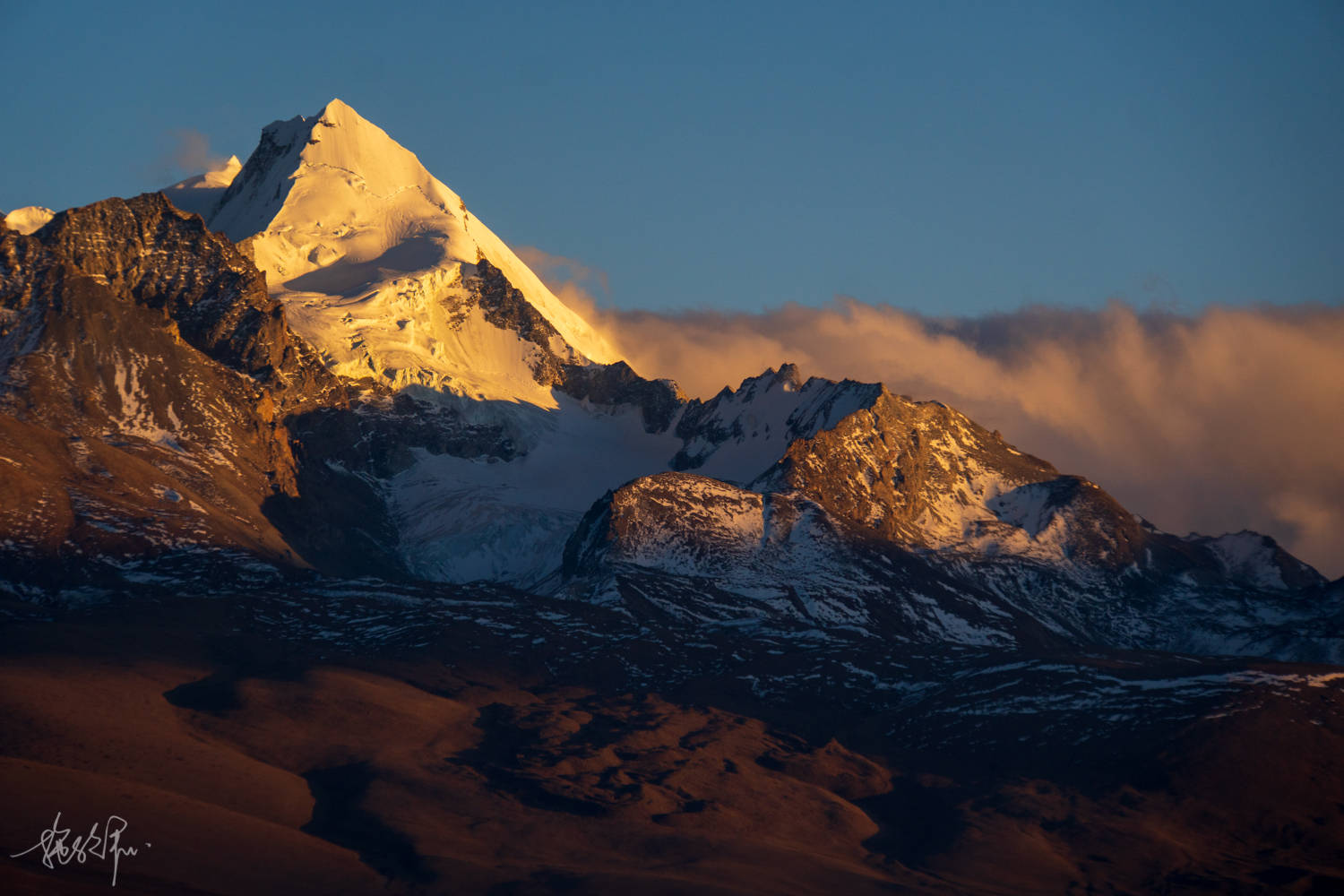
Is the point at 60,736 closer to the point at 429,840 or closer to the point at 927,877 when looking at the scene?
the point at 429,840

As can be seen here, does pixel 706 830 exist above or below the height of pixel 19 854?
above

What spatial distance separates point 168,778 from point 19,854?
30184 millimetres

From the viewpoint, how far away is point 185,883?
161m

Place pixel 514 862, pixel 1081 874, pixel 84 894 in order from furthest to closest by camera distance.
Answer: pixel 1081 874 → pixel 514 862 → pixel 84 894

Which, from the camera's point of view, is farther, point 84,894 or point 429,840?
point 429,840

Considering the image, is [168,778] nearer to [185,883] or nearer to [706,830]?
[185,883]

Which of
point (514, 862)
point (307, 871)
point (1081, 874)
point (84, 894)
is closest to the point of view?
point (84, 894)

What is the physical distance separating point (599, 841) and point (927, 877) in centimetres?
3570

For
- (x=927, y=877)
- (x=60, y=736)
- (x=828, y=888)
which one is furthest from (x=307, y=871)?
(x=927, y=877)

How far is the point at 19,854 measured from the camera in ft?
523

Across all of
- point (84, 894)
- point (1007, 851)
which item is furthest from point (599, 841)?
point (84, 894)
